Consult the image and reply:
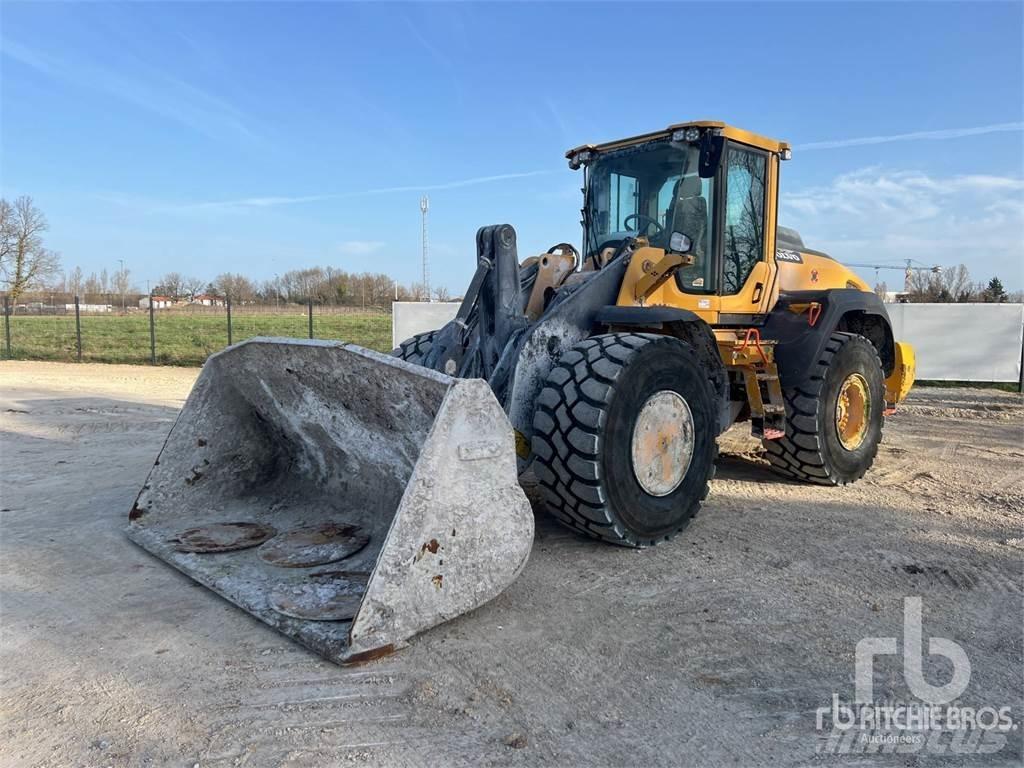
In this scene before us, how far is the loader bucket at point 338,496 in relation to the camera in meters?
2.91

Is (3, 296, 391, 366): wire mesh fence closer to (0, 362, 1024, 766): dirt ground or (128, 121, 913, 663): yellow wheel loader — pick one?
(128, 121, 913, 663): yellow wheel loader

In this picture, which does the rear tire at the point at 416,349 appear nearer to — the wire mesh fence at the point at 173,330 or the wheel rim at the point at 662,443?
the wheel rim at the point at 662,443

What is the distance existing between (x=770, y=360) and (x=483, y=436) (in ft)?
10.7

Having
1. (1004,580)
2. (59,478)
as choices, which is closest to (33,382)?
(59,478)

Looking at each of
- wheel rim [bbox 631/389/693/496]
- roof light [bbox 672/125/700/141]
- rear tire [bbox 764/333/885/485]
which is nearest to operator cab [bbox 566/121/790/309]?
roof light [bbox 672/125/700/141]

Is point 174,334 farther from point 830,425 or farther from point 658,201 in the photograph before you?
point 830,425

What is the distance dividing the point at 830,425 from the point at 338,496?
382 cm

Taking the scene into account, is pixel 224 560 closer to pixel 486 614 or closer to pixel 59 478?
pixel 486 614

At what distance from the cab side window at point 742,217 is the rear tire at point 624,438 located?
132 centimetres

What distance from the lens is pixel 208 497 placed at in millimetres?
4488

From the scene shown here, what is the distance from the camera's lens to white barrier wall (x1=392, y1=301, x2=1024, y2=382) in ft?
40.5


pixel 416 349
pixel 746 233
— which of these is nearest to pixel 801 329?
pixel 746 233

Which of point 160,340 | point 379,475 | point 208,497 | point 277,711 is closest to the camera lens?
point 277,711

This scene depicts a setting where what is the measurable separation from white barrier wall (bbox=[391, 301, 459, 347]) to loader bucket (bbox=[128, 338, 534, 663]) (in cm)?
986
